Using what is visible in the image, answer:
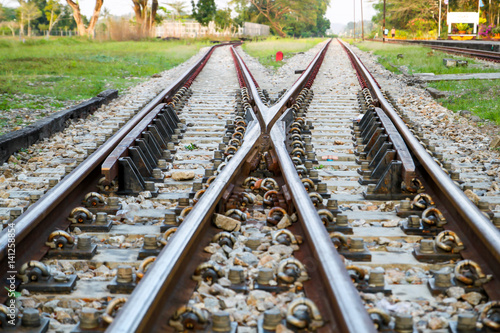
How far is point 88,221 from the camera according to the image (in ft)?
11.2

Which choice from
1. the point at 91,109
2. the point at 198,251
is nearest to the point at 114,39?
the point at 91,109

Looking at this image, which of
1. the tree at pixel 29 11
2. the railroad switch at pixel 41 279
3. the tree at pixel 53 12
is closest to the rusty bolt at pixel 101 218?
the railroad switch at pixel 41 279

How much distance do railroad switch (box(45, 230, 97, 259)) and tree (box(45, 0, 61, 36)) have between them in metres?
73.2

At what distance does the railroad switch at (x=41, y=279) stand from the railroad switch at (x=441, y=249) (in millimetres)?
1753

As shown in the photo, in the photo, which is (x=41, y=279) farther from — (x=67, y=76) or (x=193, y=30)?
(x=193, y=30)

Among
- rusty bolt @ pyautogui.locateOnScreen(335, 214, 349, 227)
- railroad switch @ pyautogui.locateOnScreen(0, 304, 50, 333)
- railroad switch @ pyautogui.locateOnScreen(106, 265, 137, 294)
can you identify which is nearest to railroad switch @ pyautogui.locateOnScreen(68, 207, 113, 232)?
railroad switch @ pyautogui.locateOnScreen(106, 265, 137, 294)

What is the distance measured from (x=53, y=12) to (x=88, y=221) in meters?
79.8

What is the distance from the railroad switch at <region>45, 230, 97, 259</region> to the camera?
289 centimetres

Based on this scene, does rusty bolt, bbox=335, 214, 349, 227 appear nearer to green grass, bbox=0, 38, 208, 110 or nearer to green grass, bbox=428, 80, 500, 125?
green grass, bbox=428, 80, 500, 125

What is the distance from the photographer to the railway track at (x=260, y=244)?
212cm

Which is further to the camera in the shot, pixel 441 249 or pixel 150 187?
pixel 150 187

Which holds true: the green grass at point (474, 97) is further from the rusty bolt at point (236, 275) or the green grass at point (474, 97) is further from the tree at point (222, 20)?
the tree at point (222, 20)

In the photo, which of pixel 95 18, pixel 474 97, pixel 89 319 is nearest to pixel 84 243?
pixel 89 319

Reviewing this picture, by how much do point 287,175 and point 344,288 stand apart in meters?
1.63
